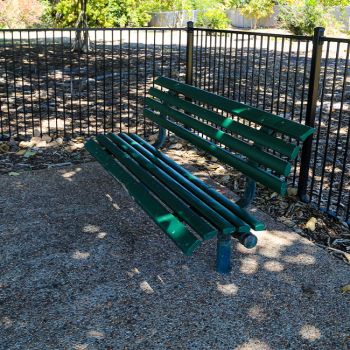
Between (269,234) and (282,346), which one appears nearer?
(282,346)

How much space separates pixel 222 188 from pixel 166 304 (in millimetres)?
2377

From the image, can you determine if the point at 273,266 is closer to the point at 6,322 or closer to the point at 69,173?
the point at 6,322

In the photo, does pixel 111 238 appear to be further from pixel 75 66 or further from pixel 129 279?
pixel 75 66

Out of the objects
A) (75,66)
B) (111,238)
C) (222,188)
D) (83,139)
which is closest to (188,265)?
(111,238)

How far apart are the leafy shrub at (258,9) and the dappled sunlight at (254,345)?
124 ft

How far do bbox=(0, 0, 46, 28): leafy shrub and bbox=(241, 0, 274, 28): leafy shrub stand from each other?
14393mm

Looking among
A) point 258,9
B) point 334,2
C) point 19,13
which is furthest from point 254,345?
point 258,9

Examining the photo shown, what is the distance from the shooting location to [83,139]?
25.6ft

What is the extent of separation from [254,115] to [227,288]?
1239 millimetres

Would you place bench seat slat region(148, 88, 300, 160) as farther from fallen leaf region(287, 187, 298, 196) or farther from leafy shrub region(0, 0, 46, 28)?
leafy shrub region(0, 0, 46, 28)

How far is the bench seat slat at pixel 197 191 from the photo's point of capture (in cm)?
376

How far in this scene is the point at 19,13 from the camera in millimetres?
30391

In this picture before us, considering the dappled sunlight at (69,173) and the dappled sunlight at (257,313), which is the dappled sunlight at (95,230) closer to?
the dappled sunlight at (69,173)

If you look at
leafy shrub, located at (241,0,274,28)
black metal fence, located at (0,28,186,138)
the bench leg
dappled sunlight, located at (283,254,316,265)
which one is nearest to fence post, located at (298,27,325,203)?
dappled sunlight, located at (283,254,316,265)
